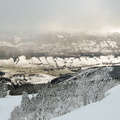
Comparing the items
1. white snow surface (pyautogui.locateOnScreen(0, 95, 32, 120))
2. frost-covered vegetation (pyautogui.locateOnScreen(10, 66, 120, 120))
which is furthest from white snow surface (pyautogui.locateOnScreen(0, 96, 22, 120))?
frost-covered vegetation (pyautogui.locateOnScreen(10, 66, 120, 120))

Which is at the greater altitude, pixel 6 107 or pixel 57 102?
pixel 57 102

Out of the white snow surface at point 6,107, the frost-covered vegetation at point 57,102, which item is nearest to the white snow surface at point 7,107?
the white snow surface at point 6,107

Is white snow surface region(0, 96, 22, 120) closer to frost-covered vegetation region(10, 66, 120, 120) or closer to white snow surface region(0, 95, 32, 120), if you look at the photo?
white snow surface region(0, 95, 32, 120)

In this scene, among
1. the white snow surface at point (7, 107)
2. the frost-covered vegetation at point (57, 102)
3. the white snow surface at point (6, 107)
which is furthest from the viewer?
the white snow surface at point (6, 107)

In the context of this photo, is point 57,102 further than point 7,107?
No

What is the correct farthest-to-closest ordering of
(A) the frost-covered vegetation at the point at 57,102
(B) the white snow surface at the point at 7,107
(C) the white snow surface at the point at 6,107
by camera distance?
(C) the white snow surface at the point at 6,107, (B) the white snow surface at the point at 7,107, (A) the frost-covered vegetation at the point at 57,102

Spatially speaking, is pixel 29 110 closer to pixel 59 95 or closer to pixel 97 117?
pixel 59 95

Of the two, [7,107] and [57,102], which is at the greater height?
[57,102]

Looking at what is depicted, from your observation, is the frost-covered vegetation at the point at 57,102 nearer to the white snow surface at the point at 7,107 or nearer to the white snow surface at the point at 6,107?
the white snow surface at the point at 7,107

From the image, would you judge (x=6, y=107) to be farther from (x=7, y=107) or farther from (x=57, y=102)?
(x=57, y=102)

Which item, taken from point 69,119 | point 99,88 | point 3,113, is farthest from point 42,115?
point 69,119

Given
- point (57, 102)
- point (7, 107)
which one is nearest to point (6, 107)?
point (7, 107)
